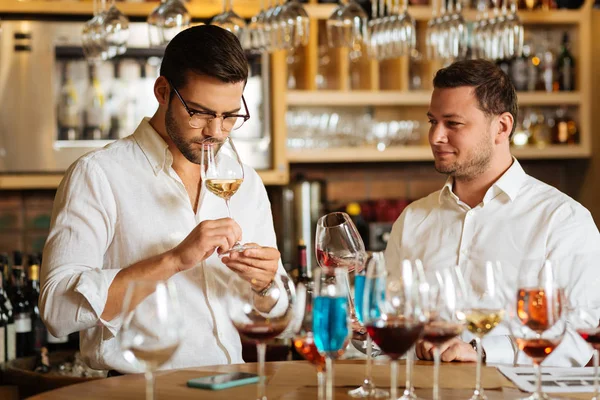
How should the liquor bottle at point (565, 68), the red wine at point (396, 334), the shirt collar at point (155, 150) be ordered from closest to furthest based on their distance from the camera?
the red wine at point (396, 334) < the shirt collar at point (155, 150) < the liquor bottle at point (565, 68)

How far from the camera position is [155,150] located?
7.41 ft

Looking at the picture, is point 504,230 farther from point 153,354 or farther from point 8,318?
point 8,318

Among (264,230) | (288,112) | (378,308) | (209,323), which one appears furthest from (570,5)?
(378,308)

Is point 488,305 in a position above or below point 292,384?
above

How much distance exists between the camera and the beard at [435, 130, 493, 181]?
8.49 ft

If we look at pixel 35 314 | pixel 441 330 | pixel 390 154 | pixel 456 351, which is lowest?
pixel 35 314

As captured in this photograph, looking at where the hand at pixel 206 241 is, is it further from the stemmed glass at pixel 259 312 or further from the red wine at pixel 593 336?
the red wine at pixel 593 336

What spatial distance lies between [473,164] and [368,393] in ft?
3.72

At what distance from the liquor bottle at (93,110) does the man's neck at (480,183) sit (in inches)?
74.0

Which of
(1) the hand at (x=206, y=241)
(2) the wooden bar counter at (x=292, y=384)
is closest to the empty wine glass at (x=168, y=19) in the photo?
(1) the hand at (x=206, y=241)

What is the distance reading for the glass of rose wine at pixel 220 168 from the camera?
2.10 meters

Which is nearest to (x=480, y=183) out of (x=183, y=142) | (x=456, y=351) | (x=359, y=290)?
(x=456, y=351)

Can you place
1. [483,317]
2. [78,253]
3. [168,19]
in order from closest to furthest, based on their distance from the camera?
[483,317] → [78,253] → [168,19]

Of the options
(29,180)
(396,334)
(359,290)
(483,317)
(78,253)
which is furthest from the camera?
(29,180)
